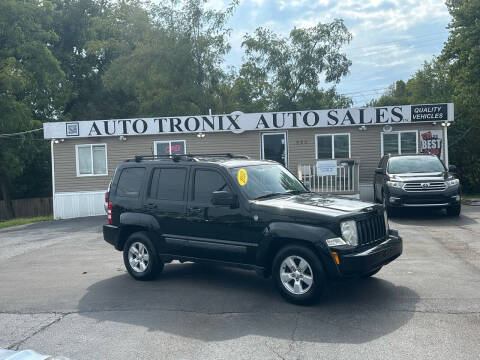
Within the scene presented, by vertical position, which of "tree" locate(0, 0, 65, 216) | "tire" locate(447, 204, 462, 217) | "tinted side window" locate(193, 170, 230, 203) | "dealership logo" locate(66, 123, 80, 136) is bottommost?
"tire" locate(447, 204, 462, 217)

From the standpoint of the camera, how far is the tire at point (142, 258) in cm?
766

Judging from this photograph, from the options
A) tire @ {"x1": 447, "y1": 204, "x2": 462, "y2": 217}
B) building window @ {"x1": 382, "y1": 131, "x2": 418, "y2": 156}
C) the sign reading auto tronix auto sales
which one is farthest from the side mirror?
building window @ {"x1": 382, "y1": 131, "x2": 418, "y2": 156}

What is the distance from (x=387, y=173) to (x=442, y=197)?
5.54 feet

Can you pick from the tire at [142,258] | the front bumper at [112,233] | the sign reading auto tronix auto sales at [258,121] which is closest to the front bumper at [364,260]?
the tire at [142,258]

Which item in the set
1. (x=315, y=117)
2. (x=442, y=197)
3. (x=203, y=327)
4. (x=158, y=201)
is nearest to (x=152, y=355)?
(x=203, y=327)

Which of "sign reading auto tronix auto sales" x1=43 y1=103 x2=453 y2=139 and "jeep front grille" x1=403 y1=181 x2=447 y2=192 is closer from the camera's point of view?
"jeep front grille" x1=403 y1=181 x2=447 y2=192

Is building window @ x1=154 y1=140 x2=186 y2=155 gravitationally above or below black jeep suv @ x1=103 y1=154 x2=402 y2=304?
above

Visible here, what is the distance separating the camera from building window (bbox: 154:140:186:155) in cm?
1973

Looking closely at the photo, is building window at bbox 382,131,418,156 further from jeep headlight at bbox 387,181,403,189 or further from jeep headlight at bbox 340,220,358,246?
jeep headlight at bbox 340,220,358,246

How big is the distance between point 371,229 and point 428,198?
24.2 feet

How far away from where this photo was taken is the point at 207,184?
23.7ft

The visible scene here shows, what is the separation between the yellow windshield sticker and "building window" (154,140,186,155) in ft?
42.1

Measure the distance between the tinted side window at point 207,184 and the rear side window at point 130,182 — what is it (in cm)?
109

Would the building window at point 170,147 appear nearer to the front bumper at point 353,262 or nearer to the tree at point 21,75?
the front bumper at point 353,262
